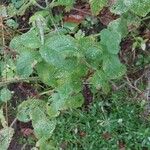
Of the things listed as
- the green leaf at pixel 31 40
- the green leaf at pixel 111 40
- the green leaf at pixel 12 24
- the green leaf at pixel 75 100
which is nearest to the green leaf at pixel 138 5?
the green leaf at pixel 111 40

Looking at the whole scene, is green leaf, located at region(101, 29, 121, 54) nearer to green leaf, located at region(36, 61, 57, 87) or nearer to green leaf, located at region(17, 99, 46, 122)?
green leaf, located at region(36, 61, 57, 87)

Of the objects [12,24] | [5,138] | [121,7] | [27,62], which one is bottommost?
[5,138]

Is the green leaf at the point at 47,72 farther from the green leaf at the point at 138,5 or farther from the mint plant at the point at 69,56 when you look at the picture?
the green leaf at the point at 138,5

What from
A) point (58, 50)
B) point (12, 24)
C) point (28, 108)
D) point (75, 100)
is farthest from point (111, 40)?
point (12, 24)

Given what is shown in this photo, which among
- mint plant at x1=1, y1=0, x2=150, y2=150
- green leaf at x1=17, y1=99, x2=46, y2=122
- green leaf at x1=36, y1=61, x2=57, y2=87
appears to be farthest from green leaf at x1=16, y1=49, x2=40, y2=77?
green leaf at x1=17, y1=99, x2=46, y2=122

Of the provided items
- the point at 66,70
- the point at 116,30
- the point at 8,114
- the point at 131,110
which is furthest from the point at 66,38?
the point at 8,114

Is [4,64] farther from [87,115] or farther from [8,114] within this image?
[87,115]

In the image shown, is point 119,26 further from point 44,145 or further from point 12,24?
point 12,24
